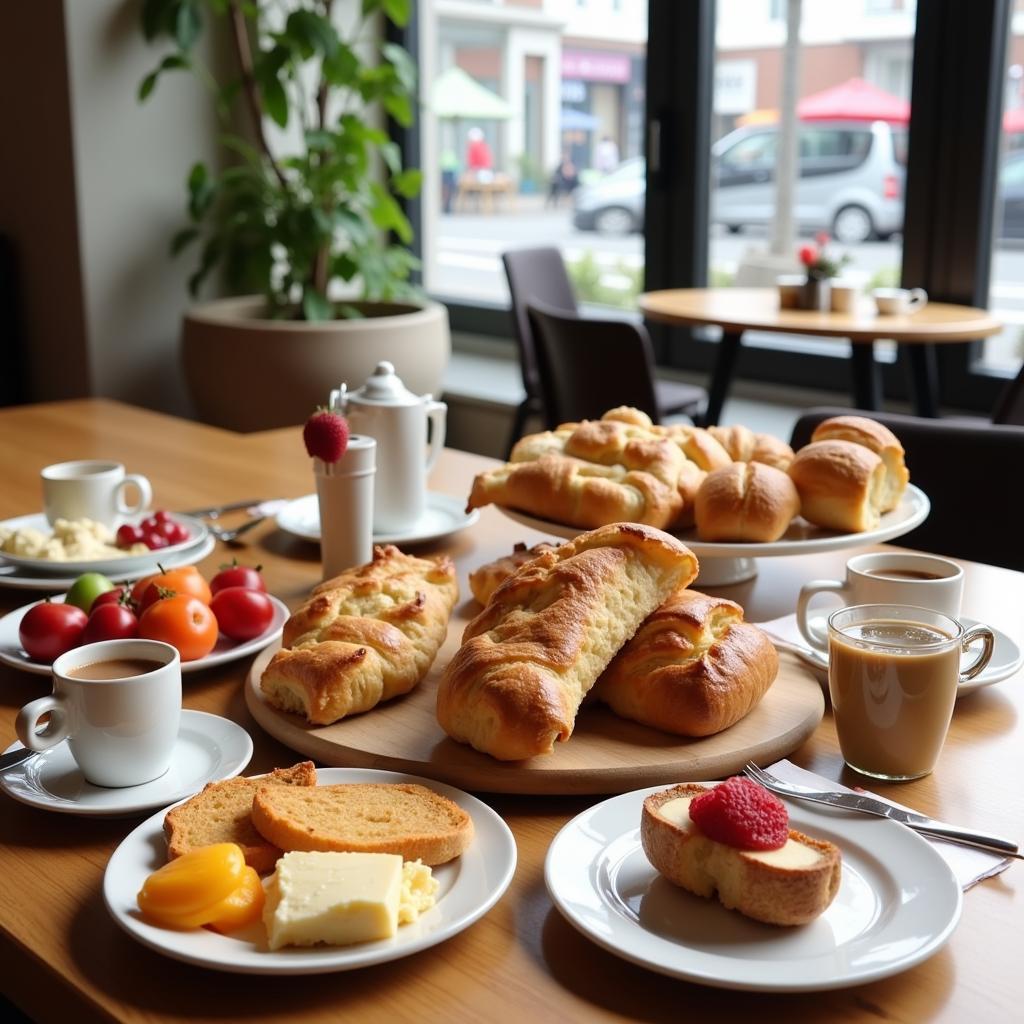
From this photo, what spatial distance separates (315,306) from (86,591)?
9.91 ft

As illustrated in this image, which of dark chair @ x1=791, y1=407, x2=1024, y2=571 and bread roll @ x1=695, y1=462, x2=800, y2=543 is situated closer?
bread roll @ x1=695, y1=462, x2=800, y2=543

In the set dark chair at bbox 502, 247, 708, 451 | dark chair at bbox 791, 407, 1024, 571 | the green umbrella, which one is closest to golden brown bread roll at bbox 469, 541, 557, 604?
dark chair at bbox 791, 407, 1024, 571

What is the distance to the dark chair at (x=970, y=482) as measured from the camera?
1714 mm

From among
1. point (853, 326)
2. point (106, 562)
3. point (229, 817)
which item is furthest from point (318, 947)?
point (853, 326)

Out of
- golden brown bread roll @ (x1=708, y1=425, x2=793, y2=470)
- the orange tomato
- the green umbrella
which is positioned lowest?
the orange tomato

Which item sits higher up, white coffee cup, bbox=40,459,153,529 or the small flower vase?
the small flower vase

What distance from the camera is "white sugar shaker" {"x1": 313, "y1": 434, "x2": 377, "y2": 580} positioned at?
138 centimetres

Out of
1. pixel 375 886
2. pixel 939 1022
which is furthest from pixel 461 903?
pixel 939 1022

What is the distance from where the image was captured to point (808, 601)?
46.6 inches

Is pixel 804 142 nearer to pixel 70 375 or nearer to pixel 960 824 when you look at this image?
pixel 70 375

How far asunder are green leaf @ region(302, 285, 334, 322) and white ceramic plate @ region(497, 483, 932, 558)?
2888 millimetres

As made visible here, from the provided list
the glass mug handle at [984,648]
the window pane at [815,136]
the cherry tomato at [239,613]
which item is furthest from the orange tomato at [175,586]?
the window pane at [815,136]

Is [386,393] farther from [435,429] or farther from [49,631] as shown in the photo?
[49,631]

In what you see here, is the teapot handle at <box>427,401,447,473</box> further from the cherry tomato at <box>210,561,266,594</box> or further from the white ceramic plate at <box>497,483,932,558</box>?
the cherry tomato at <box>210,561,266,594</box>
